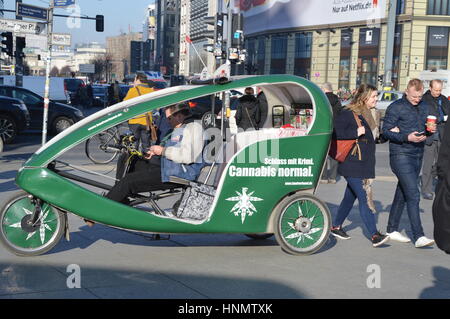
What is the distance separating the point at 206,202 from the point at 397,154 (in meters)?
2.24

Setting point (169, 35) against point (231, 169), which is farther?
point (169, 35)

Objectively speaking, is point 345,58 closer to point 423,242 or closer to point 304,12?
point 304,12

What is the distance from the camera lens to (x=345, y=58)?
6034 cm

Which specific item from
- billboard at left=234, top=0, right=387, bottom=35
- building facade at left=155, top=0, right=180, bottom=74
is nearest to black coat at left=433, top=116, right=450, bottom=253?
billboard at left=234, top=0, right=387, bottom=35

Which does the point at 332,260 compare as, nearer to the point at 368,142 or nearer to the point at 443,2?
the point at 368,142

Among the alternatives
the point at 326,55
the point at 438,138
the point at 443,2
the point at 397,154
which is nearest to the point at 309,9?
the point at 326,55

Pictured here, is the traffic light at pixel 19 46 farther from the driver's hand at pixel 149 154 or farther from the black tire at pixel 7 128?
the driver's hand at pixel 149 154

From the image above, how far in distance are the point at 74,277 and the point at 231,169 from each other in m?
1.74

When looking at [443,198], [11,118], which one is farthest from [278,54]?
[443,198]

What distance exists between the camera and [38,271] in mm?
5828

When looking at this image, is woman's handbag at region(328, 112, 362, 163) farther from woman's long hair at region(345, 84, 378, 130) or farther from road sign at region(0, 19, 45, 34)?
road sign at region(0, 19, 45, 34)

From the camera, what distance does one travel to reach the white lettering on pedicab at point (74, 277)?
214 inches

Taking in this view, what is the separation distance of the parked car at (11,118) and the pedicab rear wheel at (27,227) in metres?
12.4

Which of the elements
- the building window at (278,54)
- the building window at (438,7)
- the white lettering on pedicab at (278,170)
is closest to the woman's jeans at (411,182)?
the white lettering on pedicab at (278,170)
